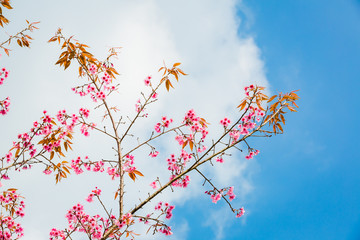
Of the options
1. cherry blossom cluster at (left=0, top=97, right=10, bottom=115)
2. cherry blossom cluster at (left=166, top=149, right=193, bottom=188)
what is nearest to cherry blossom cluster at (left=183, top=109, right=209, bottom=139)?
cherry blossom cluster at (left=166, top=149, right=193, bottom=188)

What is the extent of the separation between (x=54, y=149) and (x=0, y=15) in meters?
2.06

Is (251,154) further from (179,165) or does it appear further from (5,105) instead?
(5,105)

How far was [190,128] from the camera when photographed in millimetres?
4316

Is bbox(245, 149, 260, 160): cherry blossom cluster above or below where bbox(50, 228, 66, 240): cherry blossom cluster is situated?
above

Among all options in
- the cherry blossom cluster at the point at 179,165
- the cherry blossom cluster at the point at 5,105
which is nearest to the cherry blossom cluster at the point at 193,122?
the cherry blossom cluster at the point at 179,165

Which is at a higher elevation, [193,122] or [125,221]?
[193,122]

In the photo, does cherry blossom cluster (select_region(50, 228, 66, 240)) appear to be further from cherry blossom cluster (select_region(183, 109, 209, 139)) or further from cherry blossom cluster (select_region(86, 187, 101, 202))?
cherry blossom cluster (select_region(183, 109, 209, 139))

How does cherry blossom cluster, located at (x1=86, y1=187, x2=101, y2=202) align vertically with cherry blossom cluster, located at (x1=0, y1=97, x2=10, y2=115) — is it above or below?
below

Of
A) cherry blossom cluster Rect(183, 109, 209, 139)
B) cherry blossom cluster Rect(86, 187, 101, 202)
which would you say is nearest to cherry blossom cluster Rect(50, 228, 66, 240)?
cherry blossom cluster Rect(86, 187, 101, 202)

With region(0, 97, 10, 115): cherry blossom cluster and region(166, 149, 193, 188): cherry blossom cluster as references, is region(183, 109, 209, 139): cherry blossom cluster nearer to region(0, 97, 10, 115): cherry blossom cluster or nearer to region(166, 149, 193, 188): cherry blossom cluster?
region(166, 149, 193, 188): cherry blossom cluster

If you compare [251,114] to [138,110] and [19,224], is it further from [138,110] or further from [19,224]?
[19,224]

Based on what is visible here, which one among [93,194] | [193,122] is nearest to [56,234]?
[93,194]

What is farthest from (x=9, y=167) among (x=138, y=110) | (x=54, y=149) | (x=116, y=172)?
(x=138, y=110)

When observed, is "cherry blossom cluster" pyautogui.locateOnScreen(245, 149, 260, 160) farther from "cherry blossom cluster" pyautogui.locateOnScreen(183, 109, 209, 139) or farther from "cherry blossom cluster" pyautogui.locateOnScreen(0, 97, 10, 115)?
"cherry blossom cluster" pyautogui.locateOnScreen(0, 97, 10, 115)
